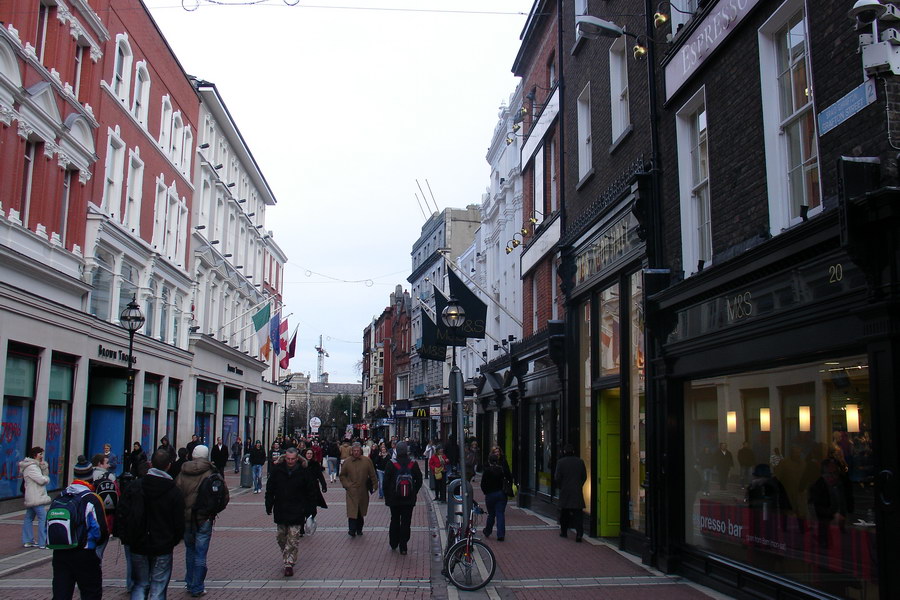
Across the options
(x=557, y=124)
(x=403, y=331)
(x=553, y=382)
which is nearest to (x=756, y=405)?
(x=553, y=382)

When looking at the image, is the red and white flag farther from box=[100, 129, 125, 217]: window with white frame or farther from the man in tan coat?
the man in tan coat

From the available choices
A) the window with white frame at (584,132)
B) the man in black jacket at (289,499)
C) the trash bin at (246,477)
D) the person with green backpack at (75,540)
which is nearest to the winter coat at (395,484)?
the man in black jacket at (289,499)

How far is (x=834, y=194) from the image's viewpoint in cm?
816

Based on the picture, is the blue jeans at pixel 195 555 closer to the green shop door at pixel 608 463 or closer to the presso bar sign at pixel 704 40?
the green shop door at pixel 608 463

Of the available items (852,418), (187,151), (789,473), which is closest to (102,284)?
(187,151)

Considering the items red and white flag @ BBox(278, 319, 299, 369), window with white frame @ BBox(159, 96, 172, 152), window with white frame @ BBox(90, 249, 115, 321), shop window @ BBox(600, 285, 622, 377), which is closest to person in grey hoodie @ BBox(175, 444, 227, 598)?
shop window @ BBox(600, 285, 622, 377)

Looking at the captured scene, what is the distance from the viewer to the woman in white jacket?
44.1 ft

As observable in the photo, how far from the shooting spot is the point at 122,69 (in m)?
26.5

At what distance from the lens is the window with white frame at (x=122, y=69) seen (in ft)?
84.3

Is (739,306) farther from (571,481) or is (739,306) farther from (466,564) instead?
(571,481)

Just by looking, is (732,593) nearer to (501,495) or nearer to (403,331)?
(501,495)

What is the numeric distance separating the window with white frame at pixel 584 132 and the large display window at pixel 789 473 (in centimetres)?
767

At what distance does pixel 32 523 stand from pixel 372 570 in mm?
6248

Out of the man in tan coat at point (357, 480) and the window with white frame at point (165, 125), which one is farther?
the window with white frame at point (165, 125)
